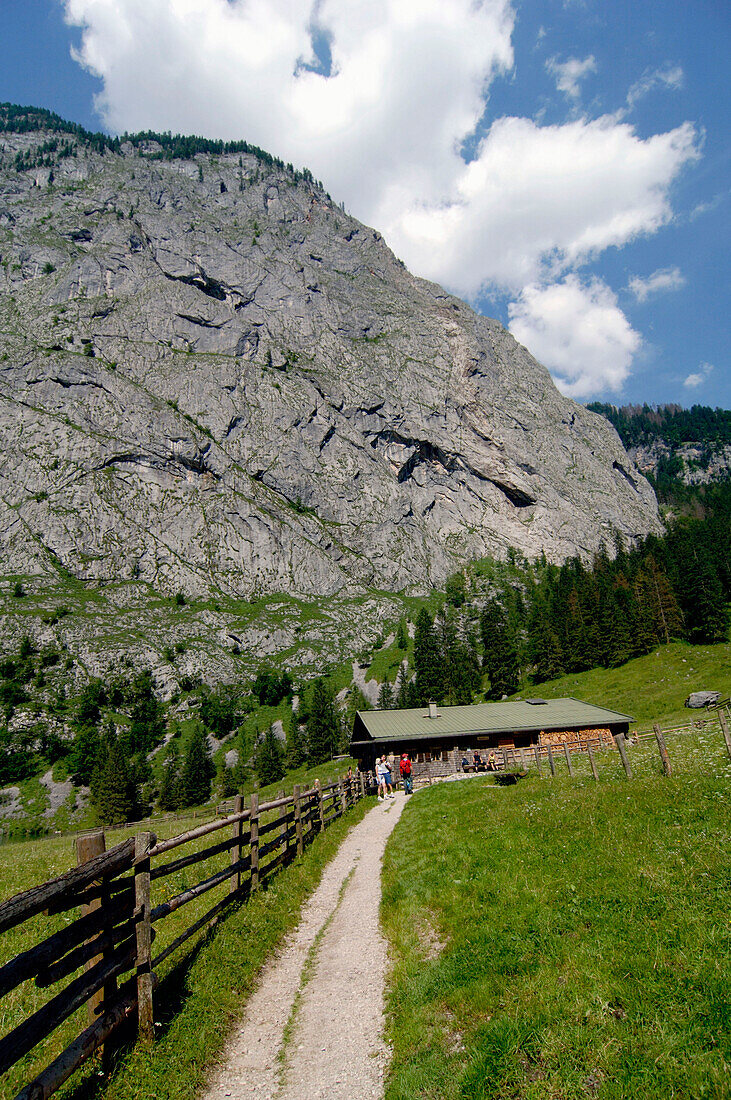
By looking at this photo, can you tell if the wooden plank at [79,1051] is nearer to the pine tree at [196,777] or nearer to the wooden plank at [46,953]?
the wooden plank at [46,953]

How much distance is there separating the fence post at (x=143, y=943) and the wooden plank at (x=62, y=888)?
0.80 ft

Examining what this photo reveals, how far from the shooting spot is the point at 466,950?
7898mm

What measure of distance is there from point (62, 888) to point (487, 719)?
4877 cm

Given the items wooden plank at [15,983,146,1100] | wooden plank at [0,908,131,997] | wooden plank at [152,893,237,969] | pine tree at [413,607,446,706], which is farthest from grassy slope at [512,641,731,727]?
wooden plank at [0,908,131,997]

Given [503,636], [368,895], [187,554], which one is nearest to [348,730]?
[503,636]

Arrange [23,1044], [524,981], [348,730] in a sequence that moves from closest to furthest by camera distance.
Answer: [23,1044] → [524,981] → [348,730]

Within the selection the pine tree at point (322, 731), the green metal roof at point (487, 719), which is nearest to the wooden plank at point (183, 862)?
the green metal roof at point (487, 719)

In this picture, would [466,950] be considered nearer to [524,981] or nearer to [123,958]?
[524,981]

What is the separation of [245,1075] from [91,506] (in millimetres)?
161821

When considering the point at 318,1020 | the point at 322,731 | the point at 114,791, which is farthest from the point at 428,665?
the point at 318,1020

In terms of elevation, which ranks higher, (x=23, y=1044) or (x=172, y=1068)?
(x=23, y=1044)

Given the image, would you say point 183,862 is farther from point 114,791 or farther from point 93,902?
point 114,791

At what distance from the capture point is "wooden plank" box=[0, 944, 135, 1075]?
4.01 m

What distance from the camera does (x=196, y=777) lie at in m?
81.6
